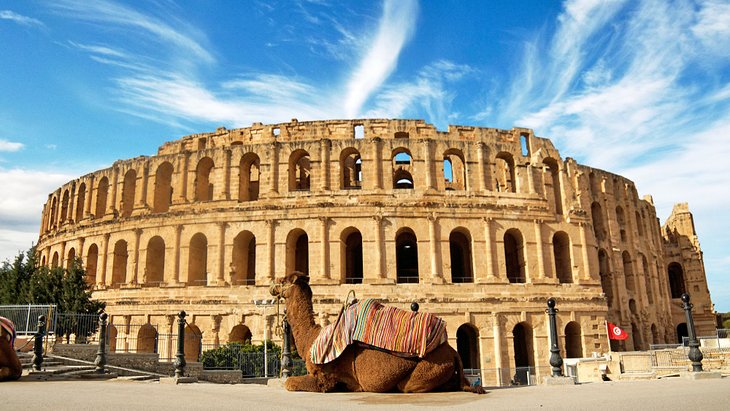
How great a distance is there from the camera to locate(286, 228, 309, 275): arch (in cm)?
2853

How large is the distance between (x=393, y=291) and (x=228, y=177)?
37.0 ft

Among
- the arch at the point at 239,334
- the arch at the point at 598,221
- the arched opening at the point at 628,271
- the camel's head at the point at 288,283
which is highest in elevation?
the arch at the point at 598,221

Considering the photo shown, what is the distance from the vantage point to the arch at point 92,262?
33.3m

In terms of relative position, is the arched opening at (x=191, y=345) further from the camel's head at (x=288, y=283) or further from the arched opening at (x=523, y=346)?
the camel's head at (x=288, y=283)

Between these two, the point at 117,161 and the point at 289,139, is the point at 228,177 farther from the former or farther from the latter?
the point at 117,161

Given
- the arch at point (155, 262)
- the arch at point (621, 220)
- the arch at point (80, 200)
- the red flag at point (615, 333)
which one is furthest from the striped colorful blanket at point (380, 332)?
the arch at point (80, 200)

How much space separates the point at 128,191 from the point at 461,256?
68.9 ft

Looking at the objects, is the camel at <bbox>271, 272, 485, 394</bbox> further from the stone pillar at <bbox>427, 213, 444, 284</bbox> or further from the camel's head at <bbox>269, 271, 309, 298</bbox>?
the stone pillar at <bbox>427, 213, 444, 284</bbox>

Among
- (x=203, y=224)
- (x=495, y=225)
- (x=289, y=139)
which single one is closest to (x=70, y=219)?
(x=203, y=224)

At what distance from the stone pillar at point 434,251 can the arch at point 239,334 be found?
33.0 ft

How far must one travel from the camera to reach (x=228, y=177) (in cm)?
3020

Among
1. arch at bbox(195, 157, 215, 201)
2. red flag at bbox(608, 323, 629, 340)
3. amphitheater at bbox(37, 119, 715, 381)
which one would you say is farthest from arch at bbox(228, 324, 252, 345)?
red flag at bbox(608, 323, 629, 340)

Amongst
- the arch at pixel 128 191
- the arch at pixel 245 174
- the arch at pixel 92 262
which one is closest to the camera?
the arch at pixel 245 174

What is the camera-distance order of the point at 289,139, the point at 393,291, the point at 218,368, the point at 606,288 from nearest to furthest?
the point at 218,368
the point at 393,291
the point at 289,139
the point at 606,288
